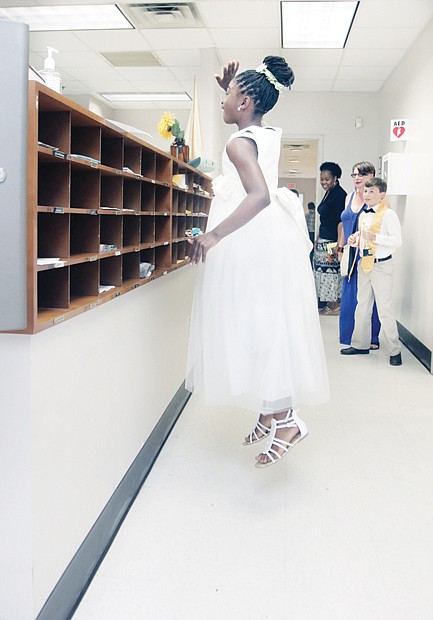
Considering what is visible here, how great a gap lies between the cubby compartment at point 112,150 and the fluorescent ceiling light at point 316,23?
3198mm

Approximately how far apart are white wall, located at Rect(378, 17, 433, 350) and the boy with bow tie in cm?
27

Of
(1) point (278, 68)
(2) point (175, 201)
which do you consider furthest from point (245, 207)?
(2) point (175, 201)

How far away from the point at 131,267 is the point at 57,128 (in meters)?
0.86

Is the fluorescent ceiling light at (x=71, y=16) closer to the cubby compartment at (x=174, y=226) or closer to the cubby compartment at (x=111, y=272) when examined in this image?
the cubby compartment at (x=174, y=226)

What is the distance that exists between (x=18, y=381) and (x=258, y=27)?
182 inches

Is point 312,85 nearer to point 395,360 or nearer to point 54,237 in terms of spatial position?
point 395,360

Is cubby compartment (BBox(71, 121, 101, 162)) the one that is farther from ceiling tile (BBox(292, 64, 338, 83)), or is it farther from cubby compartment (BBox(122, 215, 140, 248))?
ceiling tile (BBox(292, 64, 338, 83))

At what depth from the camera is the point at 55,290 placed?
1.54 m

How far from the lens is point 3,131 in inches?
45.9

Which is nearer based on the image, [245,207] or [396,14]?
[245,207]

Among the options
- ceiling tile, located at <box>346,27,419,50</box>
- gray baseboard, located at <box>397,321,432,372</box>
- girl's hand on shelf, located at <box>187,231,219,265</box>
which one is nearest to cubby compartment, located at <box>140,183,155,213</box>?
girl's hand on shelf, located at <box>187,231,219,265</box>

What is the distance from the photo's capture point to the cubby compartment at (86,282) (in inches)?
69.4

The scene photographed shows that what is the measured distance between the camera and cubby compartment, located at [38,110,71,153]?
1.47 meters

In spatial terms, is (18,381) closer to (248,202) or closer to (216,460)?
(248,202)
